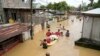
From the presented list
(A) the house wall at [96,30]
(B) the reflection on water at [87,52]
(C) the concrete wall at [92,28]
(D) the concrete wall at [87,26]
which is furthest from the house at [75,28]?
(B) the reflection on water at [87,52]

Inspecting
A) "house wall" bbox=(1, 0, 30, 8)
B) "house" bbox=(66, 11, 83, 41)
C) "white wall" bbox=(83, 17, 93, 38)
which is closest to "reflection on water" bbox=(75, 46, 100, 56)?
"white wall" bbox=(83, 17, 93, 38)

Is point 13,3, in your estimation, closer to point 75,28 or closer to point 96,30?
point 75,28

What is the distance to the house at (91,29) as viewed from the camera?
42.0ft

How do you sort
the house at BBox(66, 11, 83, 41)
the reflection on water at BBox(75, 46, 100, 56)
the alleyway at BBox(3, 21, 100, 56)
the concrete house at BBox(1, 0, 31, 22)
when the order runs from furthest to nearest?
the concrete house at BBox(1, 0, 31, 22), the house at BBox(66, 11, 83, 41), the reflection on water at BBox(75, 46, 100, 56), the alleyway at BBox(3, 21, 100, 56)

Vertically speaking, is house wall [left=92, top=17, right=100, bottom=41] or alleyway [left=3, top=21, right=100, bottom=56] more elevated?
house wall [left=92, top=17, right=100, bottom=41]

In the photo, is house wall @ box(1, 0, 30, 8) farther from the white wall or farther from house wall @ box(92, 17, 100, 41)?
house wall @ box(92, 17, 100, 41)

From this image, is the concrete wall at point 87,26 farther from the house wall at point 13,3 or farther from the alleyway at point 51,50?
the house wall at point 13,3

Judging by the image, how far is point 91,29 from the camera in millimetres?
13680

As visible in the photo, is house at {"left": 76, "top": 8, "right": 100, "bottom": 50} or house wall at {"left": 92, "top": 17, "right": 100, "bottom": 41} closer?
house at {"left": 76, "top": 8, "right": 100, "bottom": 50}

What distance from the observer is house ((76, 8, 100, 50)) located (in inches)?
504

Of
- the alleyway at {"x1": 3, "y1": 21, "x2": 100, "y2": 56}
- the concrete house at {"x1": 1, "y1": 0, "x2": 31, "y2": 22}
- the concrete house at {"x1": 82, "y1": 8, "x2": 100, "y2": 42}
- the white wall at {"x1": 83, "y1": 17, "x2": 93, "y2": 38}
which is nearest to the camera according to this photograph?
the alleyway at {"x1": 3, "y1": 21, "x2": 100, "y2": 56}

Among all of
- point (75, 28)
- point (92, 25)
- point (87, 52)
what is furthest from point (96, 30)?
point (75, 28)

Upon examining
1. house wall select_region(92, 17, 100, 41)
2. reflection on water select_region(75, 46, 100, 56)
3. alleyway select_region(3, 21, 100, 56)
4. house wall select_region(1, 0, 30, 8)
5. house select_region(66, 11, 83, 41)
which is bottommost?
reflection on water select_region(75, 46, 100, 56)

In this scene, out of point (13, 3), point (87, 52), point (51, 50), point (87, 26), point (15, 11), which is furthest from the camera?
point (13, 3)
